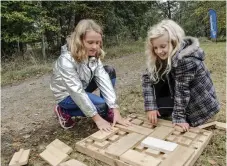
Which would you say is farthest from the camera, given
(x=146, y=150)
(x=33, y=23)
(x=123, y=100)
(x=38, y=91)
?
(x=33, y=23)

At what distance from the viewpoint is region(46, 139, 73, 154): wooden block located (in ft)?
8.23

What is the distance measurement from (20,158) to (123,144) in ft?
3.08

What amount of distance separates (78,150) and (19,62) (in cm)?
690

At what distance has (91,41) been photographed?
275 cm

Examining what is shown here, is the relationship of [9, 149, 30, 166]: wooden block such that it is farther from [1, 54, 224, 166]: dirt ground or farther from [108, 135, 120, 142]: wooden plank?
[108, 135, 120, 142]: wooden plank

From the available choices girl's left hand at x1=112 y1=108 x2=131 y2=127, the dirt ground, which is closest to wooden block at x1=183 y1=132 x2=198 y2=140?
girl's left hand at x1=112 y1=108 x2=131 y2=127

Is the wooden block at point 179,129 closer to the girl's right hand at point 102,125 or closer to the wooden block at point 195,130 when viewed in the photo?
the wooden block at point 195,130

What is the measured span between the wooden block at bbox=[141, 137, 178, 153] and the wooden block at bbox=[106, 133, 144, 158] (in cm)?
12

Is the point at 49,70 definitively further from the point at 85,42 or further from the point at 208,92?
the point at 208,92

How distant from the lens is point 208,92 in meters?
2.65

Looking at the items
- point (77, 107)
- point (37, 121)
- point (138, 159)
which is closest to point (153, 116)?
point (138, 159)

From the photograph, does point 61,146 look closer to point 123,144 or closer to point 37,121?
point 123,144

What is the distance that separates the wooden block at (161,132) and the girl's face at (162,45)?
0.69 meters

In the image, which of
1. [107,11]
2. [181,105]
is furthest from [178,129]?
[107,11]
